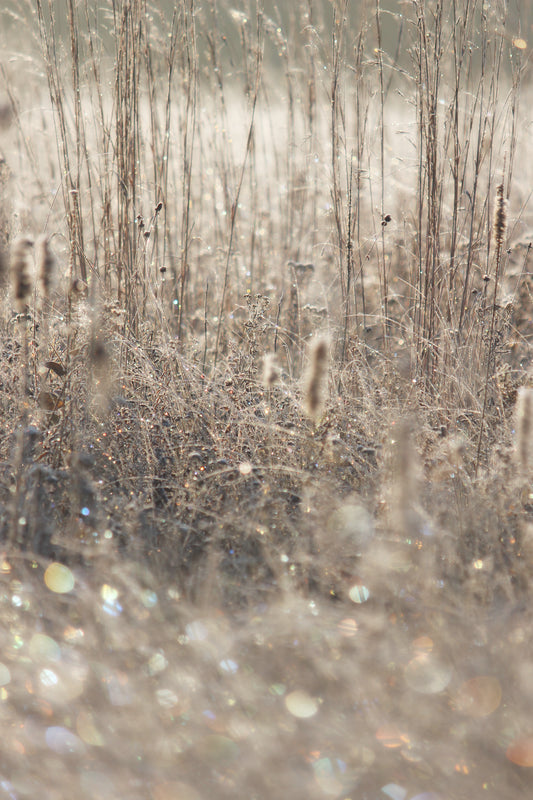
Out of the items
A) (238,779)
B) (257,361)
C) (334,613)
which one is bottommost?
(238,779)

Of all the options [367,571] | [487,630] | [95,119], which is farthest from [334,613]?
[95,119]

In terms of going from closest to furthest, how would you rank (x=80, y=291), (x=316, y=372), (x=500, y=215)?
(x=316, y=372) → (x=500, y=215) → (x=80, y=291)

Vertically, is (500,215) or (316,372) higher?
(500,215)

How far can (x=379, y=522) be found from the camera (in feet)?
5.15

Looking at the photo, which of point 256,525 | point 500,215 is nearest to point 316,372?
point 256,525

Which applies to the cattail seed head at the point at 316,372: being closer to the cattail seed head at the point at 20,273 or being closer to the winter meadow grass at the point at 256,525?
the winter meadow grass at the point at 256,525

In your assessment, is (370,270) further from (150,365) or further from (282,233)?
(150,365)

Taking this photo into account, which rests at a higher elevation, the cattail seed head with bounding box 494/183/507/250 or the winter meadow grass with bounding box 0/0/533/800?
the cattail seed head with bounding box 494/183/507/250

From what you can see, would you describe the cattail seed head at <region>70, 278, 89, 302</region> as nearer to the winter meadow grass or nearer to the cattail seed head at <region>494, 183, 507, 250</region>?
the winter meadow grass

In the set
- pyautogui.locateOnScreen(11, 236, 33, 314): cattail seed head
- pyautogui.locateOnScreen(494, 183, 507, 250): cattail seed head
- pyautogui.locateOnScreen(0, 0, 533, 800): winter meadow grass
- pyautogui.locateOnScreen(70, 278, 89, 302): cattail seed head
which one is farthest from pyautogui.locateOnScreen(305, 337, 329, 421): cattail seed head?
pyautogui.locateOnScreen(70, 278, 89, 302): cattail seed head

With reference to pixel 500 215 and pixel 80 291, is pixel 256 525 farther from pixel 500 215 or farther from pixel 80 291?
pixel 80 291

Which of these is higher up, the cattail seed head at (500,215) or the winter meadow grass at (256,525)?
the cattail seed head at (500,215)

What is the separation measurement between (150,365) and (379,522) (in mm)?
846

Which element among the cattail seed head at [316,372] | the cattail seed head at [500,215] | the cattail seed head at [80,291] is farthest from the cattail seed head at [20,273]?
the cattail seed head at [500,215]
